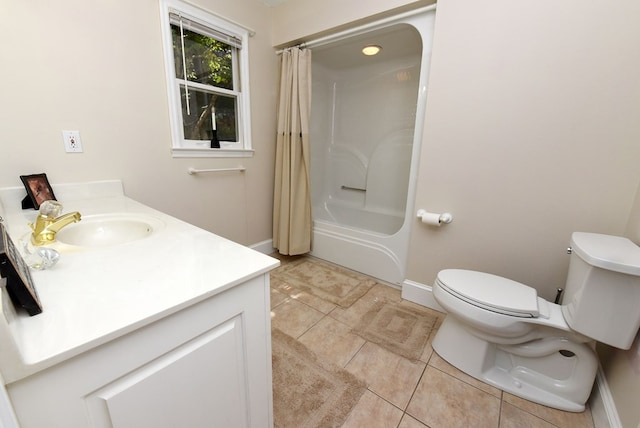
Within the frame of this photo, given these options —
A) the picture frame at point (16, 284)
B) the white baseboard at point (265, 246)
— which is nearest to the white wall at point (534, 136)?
the white baseboard at point (265, 246)

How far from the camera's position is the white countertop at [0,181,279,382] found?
413 mm

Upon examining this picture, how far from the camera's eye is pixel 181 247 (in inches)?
32.0

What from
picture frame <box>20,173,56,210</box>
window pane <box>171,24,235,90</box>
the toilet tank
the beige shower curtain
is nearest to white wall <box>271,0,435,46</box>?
the beige shower curtain

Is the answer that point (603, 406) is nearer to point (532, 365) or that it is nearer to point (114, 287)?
point (532, 365)

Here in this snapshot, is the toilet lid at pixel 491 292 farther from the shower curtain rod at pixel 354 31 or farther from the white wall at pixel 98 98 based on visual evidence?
the white wall at pixel 98 98

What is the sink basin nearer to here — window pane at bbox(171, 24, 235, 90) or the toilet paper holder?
window pane at bbox(171, 24, 235, 90)

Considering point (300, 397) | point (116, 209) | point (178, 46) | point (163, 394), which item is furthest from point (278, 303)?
point (178, 46)

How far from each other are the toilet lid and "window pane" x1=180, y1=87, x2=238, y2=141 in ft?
6.20

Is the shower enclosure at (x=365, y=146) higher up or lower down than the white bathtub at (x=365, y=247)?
higher up

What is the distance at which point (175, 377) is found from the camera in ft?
1.90

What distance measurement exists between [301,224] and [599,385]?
6.59ft

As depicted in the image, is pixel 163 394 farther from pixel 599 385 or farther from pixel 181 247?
pixel 599 385

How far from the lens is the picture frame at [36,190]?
3.95ft

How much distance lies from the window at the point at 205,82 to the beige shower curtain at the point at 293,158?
12.2 inches
